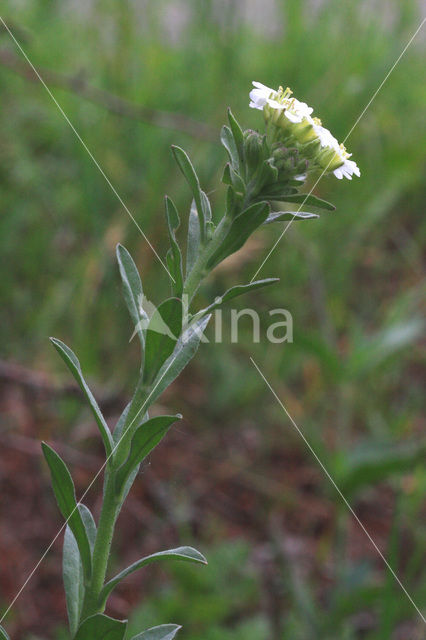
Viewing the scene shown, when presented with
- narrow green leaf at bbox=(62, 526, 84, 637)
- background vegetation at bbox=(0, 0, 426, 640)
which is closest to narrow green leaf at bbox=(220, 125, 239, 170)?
narrow green leaf at bbox=(62, 526, 84, 637)

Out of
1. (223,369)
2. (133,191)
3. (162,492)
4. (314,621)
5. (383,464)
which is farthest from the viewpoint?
(133,191)

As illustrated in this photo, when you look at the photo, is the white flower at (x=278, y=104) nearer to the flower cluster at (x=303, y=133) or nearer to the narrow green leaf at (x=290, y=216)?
the flower cluster at (x=303, y=133)

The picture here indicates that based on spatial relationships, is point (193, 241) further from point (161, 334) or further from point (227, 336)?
point (227, 336)

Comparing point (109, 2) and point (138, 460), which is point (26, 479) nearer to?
point (138, 460)

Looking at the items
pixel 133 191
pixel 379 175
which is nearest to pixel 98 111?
pixel 133 191

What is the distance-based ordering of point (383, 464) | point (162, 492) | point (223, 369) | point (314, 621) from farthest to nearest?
point (223, 369) → point (162, 492) → point (383, 464) → point (314, 621)

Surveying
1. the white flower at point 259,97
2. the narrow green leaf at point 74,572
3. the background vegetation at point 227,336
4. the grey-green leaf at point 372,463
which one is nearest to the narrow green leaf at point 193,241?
the white flower at point 259,97
